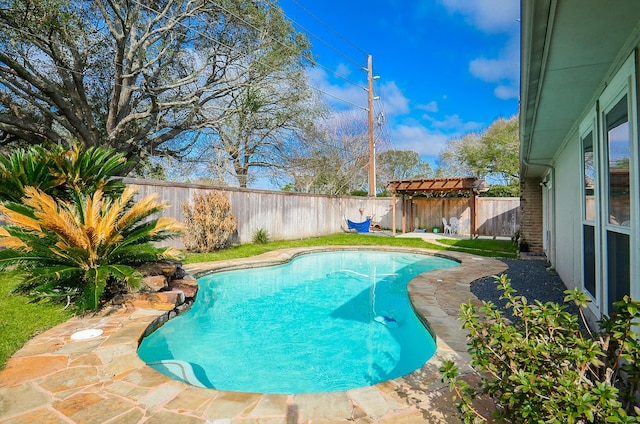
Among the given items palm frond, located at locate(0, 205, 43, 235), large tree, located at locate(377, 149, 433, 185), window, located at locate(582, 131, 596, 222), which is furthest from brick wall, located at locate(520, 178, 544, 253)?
large tree, located at locate(377, 149, 433, 185)

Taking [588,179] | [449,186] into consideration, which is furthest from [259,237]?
[588,179]

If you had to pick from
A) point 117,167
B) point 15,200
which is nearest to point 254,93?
point 117,167

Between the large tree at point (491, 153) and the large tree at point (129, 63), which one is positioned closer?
the large tree at point (129, 63)

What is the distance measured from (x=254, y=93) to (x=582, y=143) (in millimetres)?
12019

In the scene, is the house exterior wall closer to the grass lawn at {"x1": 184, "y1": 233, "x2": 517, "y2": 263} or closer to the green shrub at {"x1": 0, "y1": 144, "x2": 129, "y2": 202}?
the grass lawn at {"x1": 184, "y1": 233, "x2": 517, "y2": 263}

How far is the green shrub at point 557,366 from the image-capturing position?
127 centimetres

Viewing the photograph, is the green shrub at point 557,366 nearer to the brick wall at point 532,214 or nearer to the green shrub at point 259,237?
the brick wall at point 532,214

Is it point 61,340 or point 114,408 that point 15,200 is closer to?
point 61,340

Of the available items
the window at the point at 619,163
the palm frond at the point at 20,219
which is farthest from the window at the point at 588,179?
the palm frond at the point at 20,219

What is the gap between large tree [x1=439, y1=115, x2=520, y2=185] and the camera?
64.9ft

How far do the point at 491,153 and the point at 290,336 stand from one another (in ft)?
67.1

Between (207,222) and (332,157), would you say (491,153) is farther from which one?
(207,222)

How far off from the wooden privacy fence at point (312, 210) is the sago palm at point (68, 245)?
3630 mm

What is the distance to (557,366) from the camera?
60.3 inches
